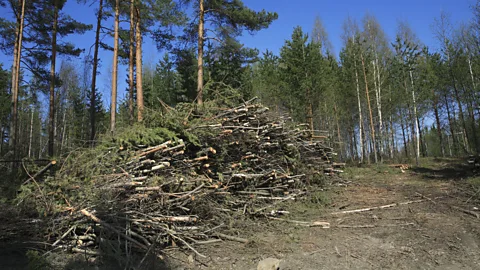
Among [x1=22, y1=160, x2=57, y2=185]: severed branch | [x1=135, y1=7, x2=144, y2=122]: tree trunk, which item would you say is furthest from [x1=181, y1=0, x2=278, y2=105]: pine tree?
[x1=22, y1=160, x2=57, y2=185]: severed branch

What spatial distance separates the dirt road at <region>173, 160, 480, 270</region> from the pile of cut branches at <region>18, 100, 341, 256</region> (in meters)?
0.59

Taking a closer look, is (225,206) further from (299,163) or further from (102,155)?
(299,163)

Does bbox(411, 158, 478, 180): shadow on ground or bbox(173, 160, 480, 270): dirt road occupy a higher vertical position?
bbox(411, 158, 478, 180): shadow on ground

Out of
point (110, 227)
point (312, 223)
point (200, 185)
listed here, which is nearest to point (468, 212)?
point (312, 223)

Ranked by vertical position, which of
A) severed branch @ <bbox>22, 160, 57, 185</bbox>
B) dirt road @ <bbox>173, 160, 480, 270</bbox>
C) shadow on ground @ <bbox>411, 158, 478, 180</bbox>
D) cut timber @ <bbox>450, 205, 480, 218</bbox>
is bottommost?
dirt road @ <bbox>173, 160, 480, 270</bbox>

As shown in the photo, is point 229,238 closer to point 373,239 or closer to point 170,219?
point 170,219

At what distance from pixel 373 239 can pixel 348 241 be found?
1.54 ft

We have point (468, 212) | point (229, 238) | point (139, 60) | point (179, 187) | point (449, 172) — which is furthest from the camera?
point (139, 60)

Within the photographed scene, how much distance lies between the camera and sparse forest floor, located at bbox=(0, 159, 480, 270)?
4480mm

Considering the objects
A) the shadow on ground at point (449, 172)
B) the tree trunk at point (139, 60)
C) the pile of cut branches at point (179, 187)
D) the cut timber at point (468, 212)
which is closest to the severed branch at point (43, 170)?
the pile of cut branches at point (179, 187)

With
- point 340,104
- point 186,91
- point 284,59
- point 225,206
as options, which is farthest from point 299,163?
point 340,104

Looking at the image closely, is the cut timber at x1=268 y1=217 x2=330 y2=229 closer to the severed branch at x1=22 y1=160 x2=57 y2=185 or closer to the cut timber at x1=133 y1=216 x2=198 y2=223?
the cut timber at x1=133 y1=216 x2=198 y2=223

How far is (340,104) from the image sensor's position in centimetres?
2525

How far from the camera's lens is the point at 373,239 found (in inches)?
213
